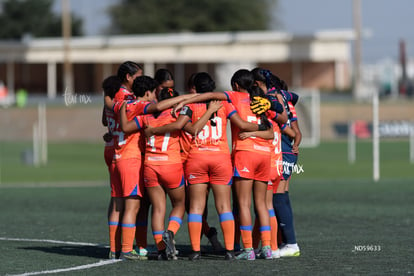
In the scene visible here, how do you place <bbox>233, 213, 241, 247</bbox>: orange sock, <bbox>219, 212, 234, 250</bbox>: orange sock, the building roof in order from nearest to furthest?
<bbox>219, 212, 234, 250</bbox>: orange sock → <bbox>233, 213, 241, 247</bbox>: orange sock → the building roof

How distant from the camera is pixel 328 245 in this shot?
11.6m

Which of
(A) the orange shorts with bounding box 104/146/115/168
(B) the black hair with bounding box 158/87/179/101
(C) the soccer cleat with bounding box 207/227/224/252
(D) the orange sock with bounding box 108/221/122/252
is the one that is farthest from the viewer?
(C) the soccer cleat with bounding box 207/227/224/252

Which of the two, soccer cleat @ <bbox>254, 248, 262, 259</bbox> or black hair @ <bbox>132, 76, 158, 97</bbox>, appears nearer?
black hair @ <bbox>132, 76, 158, 97</bbox>

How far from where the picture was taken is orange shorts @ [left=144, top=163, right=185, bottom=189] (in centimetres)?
1005

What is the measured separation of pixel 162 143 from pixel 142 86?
2.17ft

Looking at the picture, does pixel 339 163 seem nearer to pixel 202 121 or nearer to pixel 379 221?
A: pixel 379 221

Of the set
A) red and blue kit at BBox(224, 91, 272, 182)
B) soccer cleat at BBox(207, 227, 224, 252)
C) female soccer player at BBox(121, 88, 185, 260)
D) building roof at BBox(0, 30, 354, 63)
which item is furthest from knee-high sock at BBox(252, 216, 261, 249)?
building roof at BBox(0, 30, 354, 63)

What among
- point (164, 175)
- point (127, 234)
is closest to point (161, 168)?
point (164, 175)

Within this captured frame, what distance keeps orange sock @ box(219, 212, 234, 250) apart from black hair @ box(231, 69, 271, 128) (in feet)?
3.47

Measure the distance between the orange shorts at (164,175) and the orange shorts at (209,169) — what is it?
95 millimetres

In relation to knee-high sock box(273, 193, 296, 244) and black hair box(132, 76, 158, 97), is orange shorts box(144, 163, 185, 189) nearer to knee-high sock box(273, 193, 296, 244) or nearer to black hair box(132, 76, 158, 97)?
black hair box(132, 76, 158, 97)

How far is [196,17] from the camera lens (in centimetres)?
9281

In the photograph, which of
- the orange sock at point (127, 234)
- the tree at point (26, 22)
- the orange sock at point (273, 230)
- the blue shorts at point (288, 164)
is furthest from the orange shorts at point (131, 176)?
the tree at point (26, 22)

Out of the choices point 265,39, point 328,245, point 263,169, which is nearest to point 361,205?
point 328,245
